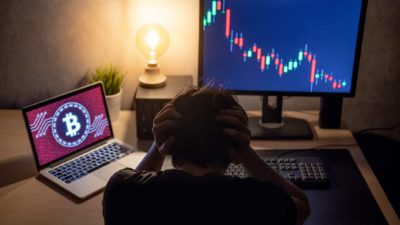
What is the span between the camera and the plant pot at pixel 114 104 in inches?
73.6

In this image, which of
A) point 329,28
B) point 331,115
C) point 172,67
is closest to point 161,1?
point 172,67

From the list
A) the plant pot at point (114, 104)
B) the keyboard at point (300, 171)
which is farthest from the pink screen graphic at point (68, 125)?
the keyboard at point (300, 171)

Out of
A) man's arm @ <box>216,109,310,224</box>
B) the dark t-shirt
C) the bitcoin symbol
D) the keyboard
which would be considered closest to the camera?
the dark t-shirt

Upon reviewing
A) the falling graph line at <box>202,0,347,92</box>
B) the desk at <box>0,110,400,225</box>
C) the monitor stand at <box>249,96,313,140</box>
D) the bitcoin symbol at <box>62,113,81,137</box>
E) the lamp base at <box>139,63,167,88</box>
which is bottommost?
the desk at <box>0,110,400,225</box>

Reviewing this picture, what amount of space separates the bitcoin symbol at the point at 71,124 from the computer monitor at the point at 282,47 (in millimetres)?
400

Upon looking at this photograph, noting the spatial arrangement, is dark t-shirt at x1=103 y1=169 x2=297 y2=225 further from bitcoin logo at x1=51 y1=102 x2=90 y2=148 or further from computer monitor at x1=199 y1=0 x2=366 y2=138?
computer monitor at x1=199 y1=0 x2=366 y2=138

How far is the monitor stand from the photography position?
1819 millimetres

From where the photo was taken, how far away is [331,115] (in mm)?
1874

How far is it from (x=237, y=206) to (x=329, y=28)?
825 millimetres

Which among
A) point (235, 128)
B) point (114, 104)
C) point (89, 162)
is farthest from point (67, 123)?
point (235, 128)

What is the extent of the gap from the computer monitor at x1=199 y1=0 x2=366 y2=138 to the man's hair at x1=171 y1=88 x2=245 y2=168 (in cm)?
59

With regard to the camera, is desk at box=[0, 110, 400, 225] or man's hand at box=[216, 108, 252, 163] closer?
man's hand at box=[216, 108, 252, 163]

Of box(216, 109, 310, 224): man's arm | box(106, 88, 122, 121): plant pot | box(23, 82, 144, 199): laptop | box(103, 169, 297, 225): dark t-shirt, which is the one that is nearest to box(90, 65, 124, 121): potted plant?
box(106, 88, 122, 121): plant pot

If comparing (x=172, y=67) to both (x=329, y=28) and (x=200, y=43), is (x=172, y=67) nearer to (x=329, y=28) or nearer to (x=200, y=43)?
(x=200, y=43)
